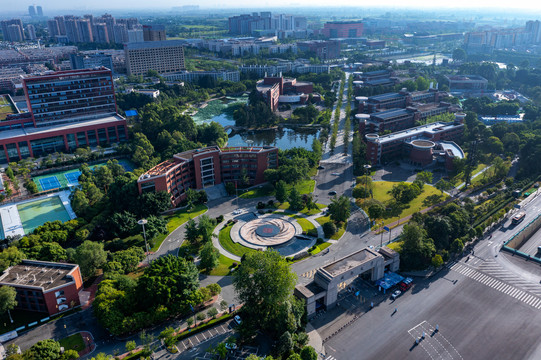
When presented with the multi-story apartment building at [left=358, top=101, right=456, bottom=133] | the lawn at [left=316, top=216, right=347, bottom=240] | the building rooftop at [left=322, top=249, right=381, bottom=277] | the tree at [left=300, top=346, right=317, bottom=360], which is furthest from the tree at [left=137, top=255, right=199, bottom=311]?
the multi-story apartment building at [left=358, top=101, right=456, bottom=133]

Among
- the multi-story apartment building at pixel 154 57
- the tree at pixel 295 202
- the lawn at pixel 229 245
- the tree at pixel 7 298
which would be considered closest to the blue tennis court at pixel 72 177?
the lawn at pixel 229 245

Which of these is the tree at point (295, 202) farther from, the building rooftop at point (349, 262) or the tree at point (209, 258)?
the tree at point (209, 258)

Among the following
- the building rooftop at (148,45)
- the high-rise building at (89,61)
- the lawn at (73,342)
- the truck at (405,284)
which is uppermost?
the building rooftop at (148,45)

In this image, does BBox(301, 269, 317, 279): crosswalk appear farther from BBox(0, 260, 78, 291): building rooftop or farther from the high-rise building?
the high-rise building

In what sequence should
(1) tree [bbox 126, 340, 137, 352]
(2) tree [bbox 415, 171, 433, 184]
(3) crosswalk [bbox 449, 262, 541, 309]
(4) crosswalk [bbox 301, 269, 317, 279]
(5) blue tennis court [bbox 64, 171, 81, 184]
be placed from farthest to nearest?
(5) blue tennis court [bbox 64, 171, 81, 184] < (2) tree [bbox 415, 171, 433, 184] < (4) crosswalk [bbox 301, 269, 317, 279] < (3) crosswalk [bbox 449, 262, 541, 309] < (1) tree [bbox 126, 340, 137, 352]

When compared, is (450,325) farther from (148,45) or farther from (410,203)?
(148,45)

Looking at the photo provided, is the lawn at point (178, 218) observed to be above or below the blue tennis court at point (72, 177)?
below
